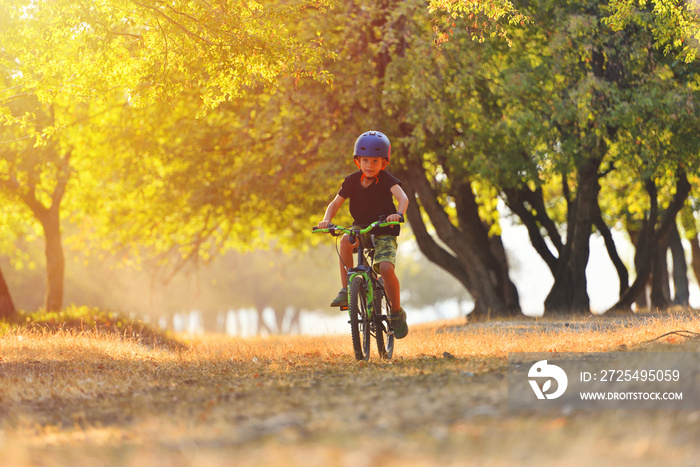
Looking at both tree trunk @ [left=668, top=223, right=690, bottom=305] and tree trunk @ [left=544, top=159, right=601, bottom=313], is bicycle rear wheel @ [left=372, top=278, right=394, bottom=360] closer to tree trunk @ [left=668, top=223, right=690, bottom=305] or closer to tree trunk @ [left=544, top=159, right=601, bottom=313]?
tree trunk @ [left=544, top=159, right=601, bottom=313]

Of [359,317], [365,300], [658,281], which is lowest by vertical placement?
[658,281]

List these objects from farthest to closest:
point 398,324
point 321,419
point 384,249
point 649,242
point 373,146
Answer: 1. point 649,242
2. point 398,324
3. point 384,249
4. point 373,146
5. point 321,419

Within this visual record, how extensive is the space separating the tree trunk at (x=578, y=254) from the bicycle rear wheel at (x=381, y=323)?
9.83 m

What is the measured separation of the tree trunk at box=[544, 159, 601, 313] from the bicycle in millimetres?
9946

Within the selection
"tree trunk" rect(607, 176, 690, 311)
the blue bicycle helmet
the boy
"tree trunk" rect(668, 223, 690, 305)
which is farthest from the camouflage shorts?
"tree trunk" rect(668, 223, 690, 305)

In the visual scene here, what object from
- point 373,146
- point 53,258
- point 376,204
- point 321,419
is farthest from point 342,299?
point 53,258

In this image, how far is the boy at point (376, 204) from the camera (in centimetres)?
719

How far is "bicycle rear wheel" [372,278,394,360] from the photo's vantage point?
737cm

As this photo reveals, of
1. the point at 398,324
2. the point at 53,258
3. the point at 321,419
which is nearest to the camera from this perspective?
the point at 321,419

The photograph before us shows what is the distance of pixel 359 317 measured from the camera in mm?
7363

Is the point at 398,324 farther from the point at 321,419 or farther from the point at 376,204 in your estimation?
the point at 321,419

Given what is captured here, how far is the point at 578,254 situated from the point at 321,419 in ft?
45.4

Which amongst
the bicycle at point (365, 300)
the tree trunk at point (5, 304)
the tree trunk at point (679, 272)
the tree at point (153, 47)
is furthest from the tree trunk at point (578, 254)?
the tree trunk at point (5, 304)

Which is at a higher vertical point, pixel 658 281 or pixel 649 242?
pixel 649 242
